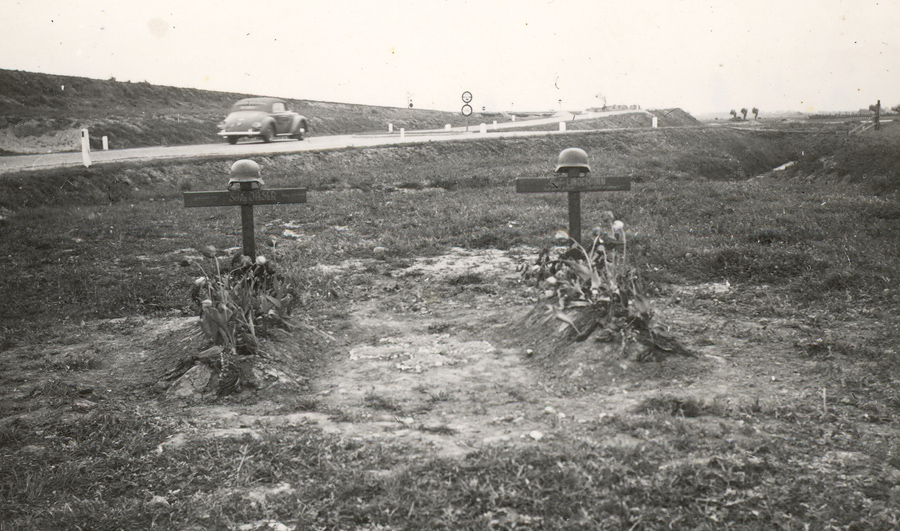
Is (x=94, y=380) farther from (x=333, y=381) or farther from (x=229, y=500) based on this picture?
(x=229, y=500)

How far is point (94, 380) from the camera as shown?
221 inches

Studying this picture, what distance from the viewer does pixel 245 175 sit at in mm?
6910

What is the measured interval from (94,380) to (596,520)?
13.9 feet

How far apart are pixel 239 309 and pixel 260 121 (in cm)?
1789

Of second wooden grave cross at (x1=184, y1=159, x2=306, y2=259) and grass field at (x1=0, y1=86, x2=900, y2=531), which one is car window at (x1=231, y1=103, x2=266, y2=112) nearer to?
grass field at (x1=0, y1=86, x2=900, y2=531)

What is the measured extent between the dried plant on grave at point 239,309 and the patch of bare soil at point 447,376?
200mm

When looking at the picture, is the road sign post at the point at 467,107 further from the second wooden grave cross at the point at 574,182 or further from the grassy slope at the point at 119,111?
the second wooden grave cross at the point at 574,182

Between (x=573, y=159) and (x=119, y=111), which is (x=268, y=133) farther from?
(x=573, y=159)

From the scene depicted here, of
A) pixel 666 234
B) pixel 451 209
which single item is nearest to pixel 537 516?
→ pixel 666 234

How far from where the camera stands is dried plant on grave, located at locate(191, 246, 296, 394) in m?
5.43

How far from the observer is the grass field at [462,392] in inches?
139

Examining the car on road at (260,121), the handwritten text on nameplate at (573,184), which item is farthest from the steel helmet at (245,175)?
the car on road at (260,121)

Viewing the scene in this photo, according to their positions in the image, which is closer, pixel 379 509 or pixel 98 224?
pixel 379 509

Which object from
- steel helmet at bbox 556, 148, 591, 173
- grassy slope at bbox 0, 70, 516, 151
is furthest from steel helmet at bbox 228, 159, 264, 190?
grassy slope at bbox 0, 70, 516, 151
